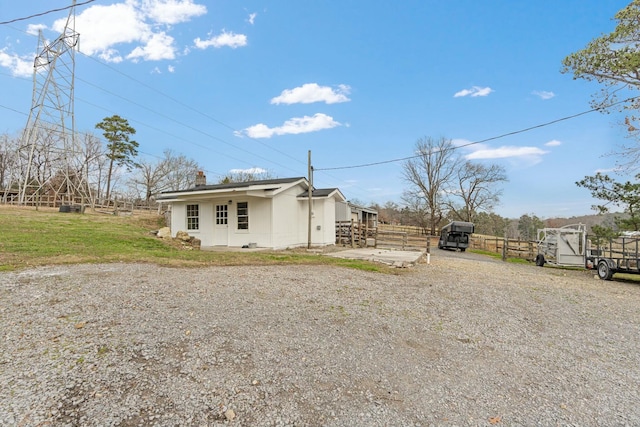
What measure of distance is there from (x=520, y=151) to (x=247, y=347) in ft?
77.2

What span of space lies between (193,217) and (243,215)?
3.12 m

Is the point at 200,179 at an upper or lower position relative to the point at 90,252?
upper

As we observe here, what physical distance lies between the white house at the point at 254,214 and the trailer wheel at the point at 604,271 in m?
10.9

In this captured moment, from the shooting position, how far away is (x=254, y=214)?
12.9 m

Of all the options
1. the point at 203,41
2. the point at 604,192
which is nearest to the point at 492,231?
the point at 604,192

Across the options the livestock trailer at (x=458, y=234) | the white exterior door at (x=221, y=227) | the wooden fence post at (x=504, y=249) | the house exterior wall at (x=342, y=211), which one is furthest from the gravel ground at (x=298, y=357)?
the livestock trailer at (x=458, y=234)

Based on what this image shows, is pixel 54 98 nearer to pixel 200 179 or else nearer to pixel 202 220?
pixel 200 179

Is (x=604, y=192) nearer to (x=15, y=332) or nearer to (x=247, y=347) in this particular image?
(x=247, y=347)

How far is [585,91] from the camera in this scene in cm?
982

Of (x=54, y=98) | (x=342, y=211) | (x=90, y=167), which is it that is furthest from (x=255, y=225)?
(x=90, y=167)

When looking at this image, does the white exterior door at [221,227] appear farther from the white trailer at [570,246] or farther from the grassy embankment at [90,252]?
the white trailer at [570,246]

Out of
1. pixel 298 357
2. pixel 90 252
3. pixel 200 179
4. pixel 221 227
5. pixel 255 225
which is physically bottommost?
pixel 298 357

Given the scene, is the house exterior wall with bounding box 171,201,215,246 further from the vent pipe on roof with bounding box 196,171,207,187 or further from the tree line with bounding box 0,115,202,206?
the tree line with bounding box 0,115,202,206

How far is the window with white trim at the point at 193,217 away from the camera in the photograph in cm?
1432
